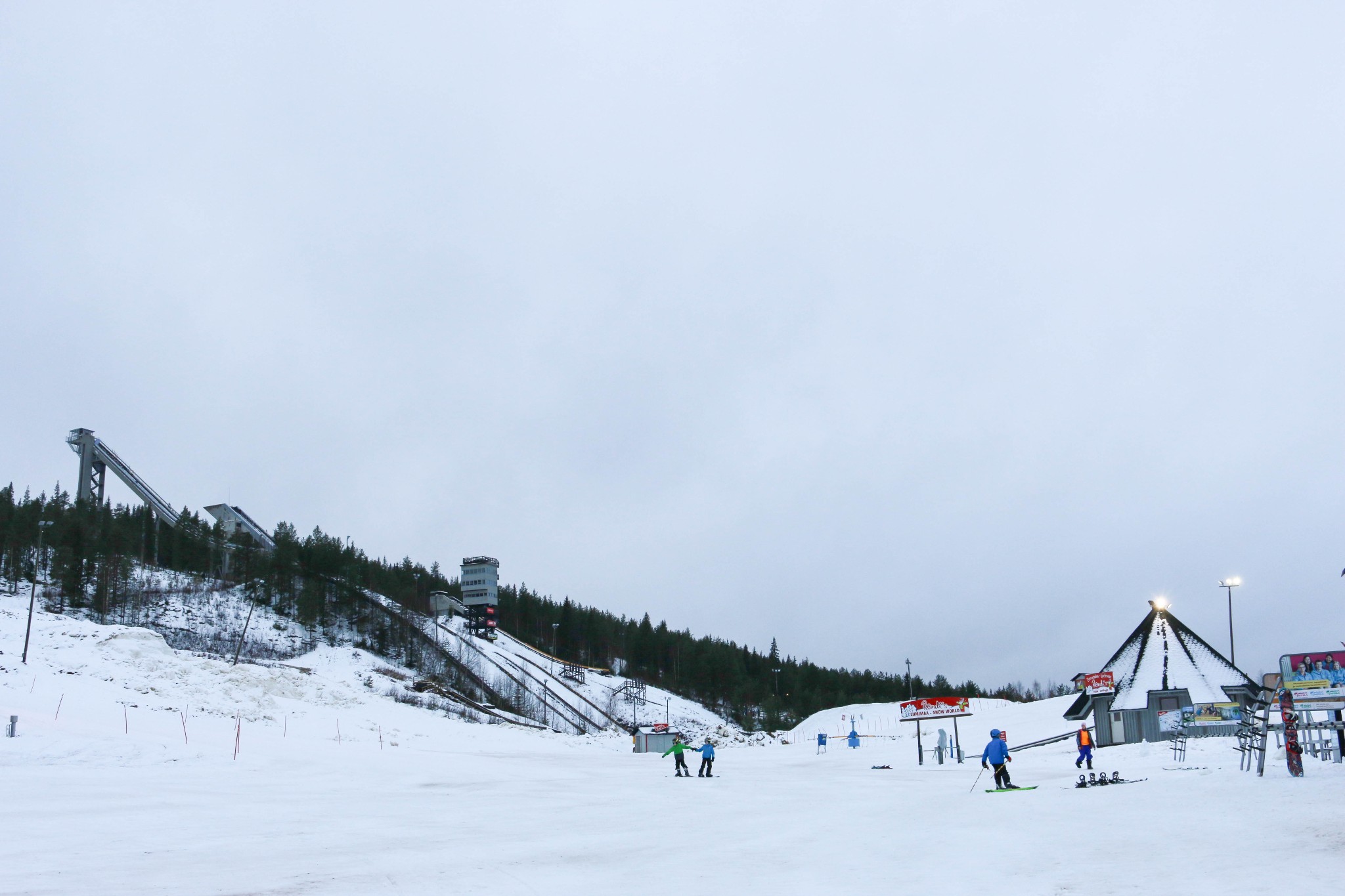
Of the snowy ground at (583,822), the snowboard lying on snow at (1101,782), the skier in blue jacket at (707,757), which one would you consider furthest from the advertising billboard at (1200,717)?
the skier in blue jacket at (707,757)

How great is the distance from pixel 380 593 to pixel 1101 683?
9922 centimetres

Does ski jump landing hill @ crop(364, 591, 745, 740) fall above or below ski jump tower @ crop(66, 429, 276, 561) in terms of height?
below

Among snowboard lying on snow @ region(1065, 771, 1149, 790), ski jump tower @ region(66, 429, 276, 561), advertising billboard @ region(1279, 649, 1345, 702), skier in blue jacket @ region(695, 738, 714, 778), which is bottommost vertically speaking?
skier in blue jacket @ region(695, 738, 714, 778)

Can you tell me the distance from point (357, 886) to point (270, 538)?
120097 millimetres

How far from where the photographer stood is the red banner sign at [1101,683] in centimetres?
4534

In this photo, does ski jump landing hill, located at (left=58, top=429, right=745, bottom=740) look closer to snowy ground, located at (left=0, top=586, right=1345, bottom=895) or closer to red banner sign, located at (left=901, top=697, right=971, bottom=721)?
red banner sign, located at (left=901, top=697, right=971, bottom=721)

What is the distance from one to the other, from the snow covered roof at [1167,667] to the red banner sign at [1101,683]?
0.70m

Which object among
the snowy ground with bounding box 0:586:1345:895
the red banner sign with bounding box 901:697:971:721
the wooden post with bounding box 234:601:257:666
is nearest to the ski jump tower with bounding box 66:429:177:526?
the wooden post with bounding box 234:601:257:666

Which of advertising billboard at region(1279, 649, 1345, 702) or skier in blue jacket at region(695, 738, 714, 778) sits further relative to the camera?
skier in blue jacket at region(695, 738, 714, 778)

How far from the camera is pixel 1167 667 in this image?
47344 millimetres

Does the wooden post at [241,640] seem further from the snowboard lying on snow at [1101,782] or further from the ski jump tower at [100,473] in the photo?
the snowboard lying on snow at [1101,782]

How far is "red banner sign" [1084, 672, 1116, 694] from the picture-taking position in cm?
4534

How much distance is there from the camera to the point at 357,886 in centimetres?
984

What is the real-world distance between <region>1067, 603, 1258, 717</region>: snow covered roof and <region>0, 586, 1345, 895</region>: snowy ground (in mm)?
15508
